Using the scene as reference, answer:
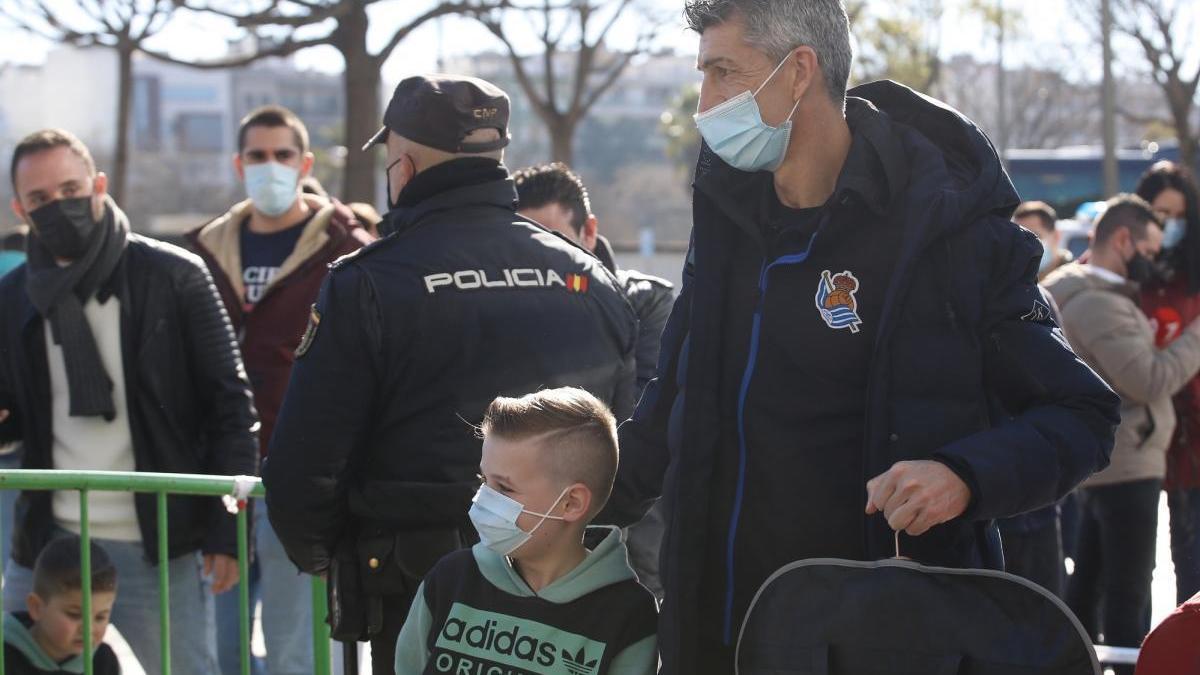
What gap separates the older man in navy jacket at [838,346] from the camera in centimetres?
231

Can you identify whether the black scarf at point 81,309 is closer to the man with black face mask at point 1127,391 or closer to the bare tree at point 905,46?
the man with black face mask at point 1127,391

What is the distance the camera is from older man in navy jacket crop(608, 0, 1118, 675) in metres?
2.31

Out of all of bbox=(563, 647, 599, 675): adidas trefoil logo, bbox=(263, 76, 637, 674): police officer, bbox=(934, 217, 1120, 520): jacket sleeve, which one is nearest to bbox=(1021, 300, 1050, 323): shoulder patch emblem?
bbox=(934, 217, 1120, 520): jacket sleeve

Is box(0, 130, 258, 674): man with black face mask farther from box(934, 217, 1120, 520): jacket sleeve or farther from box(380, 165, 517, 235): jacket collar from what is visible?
box(934, 217, 1120, 520): jacket sleeve

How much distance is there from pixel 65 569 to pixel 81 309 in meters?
0.78

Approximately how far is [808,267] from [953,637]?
64 cm

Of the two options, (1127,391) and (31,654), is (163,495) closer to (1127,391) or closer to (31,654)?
(31,654)

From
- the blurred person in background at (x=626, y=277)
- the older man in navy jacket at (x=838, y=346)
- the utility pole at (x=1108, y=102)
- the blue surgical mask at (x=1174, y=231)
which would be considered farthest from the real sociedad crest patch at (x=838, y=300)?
the utility pole at (x=1108, y=102)

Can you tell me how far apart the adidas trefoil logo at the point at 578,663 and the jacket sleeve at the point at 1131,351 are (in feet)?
12.3

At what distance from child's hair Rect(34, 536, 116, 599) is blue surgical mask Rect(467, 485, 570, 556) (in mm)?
2124

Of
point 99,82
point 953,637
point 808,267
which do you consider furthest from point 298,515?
point 99,82

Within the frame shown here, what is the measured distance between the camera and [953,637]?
2.21 m

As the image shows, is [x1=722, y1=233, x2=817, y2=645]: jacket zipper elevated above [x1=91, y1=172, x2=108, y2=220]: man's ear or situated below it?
below

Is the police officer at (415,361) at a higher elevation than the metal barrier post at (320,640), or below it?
higher
